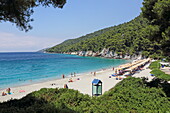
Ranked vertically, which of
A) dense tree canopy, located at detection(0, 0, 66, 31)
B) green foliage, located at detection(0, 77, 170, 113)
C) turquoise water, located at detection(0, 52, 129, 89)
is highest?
dense tree canopy, located at detection(0, 0, 66, 31)

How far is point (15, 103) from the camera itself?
17.7 ft

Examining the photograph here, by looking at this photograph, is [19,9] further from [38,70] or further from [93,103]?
[38,70]

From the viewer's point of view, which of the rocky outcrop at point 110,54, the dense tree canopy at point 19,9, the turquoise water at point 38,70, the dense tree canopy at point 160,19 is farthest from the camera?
the rocky outcrop at point 110,54

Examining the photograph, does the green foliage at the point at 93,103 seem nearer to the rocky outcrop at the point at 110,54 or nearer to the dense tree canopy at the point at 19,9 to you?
the dense tree canopy at the point at 19,9

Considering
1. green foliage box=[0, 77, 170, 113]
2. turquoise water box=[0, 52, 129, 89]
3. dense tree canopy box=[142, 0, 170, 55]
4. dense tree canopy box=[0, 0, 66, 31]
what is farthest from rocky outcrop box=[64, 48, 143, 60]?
dense tree canopy box=[0, 0, 66, 31]

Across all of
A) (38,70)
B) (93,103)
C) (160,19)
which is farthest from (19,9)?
(38,70)

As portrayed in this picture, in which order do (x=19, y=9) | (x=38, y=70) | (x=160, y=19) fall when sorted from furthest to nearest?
(x=38, y=70) → (x=160, y=19) → (x=19, y=9)

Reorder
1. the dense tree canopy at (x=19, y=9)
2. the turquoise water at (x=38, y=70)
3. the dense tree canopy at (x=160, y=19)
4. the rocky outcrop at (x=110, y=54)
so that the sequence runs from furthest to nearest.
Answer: the rocky outcrop at (x=110, y=54), the turquoise water at (x=38, y=70), the dense tree canopy at (x=160, y=19), the dense tree canopy at (x=19, y=9)

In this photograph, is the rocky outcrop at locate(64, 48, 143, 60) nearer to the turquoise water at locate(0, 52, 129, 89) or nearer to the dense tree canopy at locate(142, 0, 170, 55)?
the turquoise water at locate(0, 52, 129, 89)

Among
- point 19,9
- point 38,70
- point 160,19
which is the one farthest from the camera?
point 38,70

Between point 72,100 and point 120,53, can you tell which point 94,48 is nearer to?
point 120,53

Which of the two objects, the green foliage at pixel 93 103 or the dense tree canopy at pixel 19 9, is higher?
the dense tree canopy at pixel 19 9

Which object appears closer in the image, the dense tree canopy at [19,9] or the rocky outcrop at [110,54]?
the dense tree canopy at [19,9]

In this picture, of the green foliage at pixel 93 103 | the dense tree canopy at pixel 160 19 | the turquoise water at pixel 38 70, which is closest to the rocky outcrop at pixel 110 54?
the turquoise water at pixel 38 70
